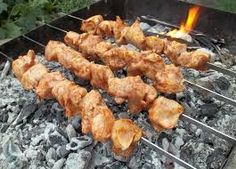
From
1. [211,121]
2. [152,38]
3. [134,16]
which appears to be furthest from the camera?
[134,16]

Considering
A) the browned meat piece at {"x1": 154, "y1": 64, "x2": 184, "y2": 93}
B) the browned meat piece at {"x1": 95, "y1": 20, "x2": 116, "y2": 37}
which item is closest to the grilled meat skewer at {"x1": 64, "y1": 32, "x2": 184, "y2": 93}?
the browned meat piece at {"x1": 154, "y1": 64, "x2": 184, "y2": 93}

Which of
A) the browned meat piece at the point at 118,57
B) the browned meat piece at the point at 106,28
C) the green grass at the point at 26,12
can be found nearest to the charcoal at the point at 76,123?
the browned meat piece at the point at 118,57

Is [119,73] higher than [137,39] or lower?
lower

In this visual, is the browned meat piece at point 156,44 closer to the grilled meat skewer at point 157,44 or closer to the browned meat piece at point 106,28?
the grilled meat skewer at point 157,44

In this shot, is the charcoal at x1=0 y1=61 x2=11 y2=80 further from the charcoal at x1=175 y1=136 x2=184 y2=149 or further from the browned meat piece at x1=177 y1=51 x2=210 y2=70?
the charcoal at x1=175 y1=136 x2=184 y2=149

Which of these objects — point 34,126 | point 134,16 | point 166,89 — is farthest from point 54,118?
point 134,16

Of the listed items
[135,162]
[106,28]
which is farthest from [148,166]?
[106,28]

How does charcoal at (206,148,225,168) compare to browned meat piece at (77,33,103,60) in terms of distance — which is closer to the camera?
charcoal at (206,148,225,168)

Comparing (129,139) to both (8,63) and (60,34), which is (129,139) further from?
(60,34)
